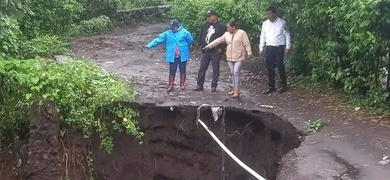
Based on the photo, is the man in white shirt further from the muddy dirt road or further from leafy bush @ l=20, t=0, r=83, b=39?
leafy bush @ l=20, t=0, r=83, b=39

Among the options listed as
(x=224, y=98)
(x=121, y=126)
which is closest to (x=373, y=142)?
(x=224, y=98)

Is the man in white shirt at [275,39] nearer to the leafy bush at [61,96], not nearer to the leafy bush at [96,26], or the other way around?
the leafy bush at [61,96]

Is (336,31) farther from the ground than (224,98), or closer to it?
farther from the ground

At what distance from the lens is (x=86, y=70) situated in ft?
35.8

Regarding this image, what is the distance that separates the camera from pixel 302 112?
10398mm

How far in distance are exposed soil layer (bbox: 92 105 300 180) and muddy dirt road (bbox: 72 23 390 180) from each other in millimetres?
253

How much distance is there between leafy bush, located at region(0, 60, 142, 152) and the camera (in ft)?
30.8

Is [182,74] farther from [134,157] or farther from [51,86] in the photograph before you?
[51,86]

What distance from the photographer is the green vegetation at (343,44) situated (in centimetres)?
909

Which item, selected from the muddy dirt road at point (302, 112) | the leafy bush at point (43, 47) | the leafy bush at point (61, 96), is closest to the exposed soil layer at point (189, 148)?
the muddy dirt road at point (302, 112)

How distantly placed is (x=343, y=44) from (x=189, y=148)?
137 inches

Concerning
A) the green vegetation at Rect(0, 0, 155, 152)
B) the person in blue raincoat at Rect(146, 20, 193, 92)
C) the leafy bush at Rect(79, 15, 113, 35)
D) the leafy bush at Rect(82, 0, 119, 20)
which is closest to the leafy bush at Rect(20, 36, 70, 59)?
the green vegetation at Rect(0, 0, 155, 152)

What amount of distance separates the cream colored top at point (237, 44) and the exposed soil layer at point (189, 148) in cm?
103

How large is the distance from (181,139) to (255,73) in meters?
3.44
